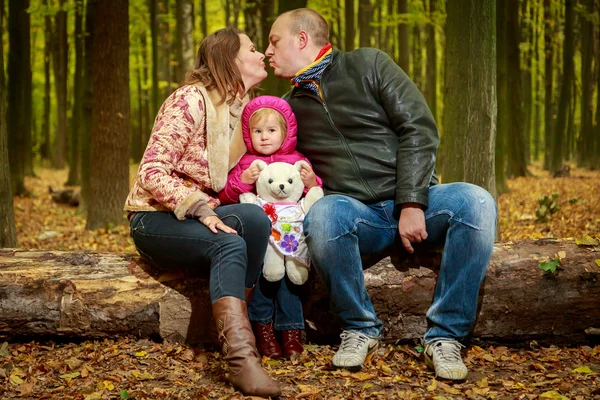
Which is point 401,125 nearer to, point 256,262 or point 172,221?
point 256,262

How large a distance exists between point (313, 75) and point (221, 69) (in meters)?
0.60

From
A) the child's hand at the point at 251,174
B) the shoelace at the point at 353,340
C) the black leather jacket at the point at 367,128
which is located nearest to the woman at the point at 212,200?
the child's hand at the point at 251,174

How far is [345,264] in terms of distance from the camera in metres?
3.38

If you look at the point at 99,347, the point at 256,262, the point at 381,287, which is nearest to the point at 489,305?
the point at 381,287

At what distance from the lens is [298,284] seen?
11.8ft

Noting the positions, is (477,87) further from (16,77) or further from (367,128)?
(16,77)

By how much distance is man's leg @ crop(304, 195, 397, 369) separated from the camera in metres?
3.36

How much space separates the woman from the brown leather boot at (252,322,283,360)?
323 millimetres

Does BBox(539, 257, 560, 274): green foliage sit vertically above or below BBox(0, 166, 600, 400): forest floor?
above

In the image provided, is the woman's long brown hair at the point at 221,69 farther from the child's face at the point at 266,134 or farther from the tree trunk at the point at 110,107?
the tree trunk at the point at 110,107

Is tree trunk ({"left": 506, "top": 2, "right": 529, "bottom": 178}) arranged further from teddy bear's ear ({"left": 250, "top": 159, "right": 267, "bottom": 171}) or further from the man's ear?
teddy bear's ear ({"left": 250, "top": 159, "right": 267, "bottom": 171})

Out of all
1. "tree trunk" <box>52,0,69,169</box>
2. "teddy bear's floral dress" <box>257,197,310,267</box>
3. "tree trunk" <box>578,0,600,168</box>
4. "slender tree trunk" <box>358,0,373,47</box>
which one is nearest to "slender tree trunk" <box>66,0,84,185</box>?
"tree trunk" <box>52,0,69,169</box>

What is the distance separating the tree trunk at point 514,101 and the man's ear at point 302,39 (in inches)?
373

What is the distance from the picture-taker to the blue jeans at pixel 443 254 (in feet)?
11.0
